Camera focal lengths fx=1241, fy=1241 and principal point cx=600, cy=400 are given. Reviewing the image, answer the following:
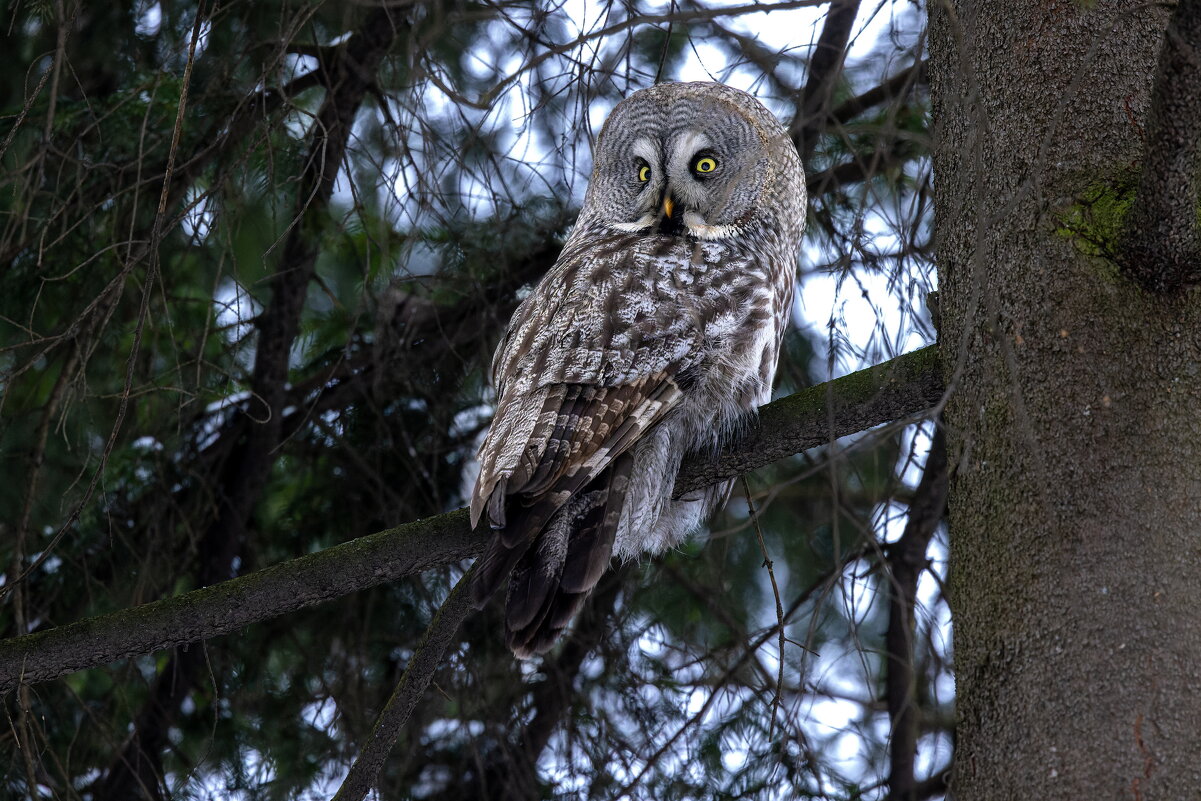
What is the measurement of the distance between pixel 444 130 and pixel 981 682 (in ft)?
6.13

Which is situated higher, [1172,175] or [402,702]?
[1172,175]

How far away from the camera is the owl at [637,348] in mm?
1992

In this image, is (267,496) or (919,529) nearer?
(919,529)

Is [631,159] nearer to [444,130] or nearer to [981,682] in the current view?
[444,130]

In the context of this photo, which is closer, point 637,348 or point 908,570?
point 637,348

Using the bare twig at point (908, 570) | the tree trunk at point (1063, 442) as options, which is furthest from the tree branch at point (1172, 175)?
the bare twig at point (908, 570)

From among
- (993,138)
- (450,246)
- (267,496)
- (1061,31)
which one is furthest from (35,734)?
(1061,31)

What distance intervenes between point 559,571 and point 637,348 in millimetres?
465

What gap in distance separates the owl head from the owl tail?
851 mm

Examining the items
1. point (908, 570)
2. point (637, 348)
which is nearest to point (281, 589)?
point (637, 348)

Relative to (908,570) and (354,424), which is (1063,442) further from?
(354,424)

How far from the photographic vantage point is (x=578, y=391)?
2164mm

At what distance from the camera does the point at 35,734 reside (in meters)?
2.37

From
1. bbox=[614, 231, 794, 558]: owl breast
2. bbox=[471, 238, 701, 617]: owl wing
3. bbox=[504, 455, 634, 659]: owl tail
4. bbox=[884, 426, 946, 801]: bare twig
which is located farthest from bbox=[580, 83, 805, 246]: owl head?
bbox=[504, 455, 634, 659]: owl tail
